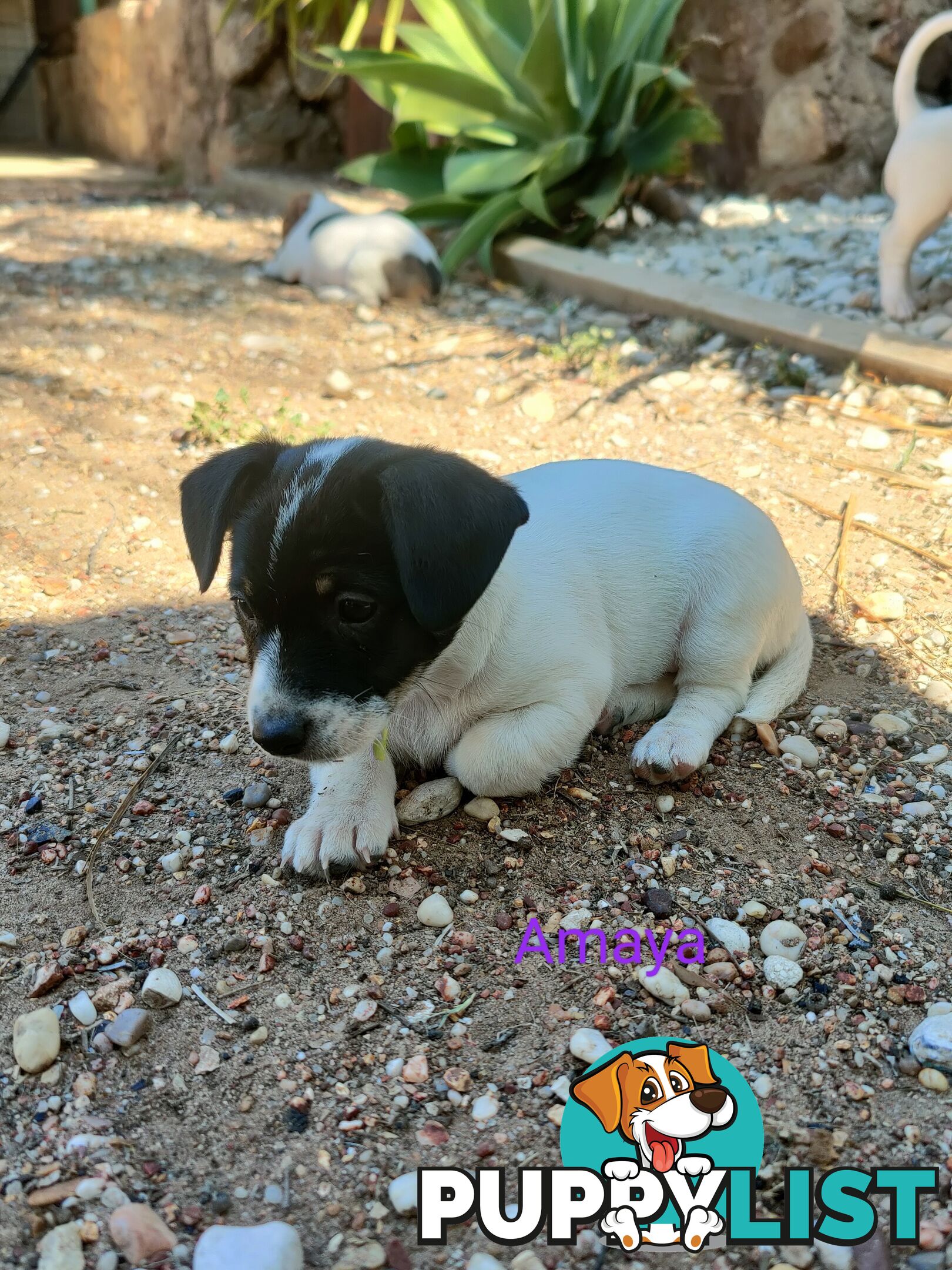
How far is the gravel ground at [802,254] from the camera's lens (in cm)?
552

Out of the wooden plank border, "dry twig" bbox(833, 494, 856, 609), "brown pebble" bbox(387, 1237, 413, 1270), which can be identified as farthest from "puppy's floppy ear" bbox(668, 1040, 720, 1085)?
the wooden plank border

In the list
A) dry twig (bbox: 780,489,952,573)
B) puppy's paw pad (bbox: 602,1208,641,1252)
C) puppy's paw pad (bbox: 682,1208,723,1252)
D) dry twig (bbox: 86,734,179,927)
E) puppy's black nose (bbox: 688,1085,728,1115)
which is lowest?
dry twig (bbox: 86,734,179,927)

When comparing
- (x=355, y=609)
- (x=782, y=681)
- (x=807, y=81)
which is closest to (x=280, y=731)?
(x=355, y=609)

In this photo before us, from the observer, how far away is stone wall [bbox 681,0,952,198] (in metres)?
7.43

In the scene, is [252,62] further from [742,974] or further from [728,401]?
[742,974]

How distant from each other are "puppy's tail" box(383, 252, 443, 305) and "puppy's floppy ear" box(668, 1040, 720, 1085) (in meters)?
5.44

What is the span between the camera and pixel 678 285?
19.2ft

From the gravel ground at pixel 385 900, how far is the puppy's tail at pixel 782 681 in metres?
0.08

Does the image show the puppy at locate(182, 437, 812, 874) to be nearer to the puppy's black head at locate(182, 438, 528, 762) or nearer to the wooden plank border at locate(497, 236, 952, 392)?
the puppy's black head at locate(182, 438, 528, 762)

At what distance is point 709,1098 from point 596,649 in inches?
45.5

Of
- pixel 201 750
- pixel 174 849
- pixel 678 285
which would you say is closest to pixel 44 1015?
pixel 174 849

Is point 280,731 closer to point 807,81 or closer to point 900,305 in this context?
point 900,305

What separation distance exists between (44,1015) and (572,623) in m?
1.43

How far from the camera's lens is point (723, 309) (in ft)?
17.9
